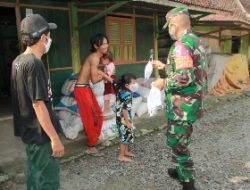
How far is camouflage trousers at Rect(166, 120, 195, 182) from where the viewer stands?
132 inches

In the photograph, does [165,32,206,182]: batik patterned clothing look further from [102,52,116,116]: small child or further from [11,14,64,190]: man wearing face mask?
[102,52,116,116]: small child

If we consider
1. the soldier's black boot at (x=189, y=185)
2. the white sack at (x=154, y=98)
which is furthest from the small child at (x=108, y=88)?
the soldier's black boot at (x=189, y=185)

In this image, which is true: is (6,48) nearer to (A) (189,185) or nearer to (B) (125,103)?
(B) (125,103)

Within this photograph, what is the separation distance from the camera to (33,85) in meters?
2.30

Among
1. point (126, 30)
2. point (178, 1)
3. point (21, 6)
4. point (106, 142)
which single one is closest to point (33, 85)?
point (106, 142)

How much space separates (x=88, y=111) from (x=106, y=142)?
879mm

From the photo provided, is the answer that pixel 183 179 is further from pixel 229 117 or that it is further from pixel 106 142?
pixel 229 117

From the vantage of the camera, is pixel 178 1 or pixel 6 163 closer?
pixel 6 163

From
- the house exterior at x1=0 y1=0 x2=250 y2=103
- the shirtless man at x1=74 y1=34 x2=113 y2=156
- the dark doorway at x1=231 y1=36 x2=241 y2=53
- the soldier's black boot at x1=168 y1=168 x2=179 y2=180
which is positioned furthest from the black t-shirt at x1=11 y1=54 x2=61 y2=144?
the dark doorway at x1=231 y1=36 x2=241 y2=53

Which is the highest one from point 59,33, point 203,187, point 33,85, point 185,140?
point 59,33

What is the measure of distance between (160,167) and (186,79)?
174 centimetres

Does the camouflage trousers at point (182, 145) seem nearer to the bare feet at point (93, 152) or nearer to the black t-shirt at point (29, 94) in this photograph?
the black t-shirt at point (29, 94)

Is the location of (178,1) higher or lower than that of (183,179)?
higher

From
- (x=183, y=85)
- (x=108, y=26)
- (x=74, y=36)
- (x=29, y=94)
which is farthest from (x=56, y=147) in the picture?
(x=108, y=26)
